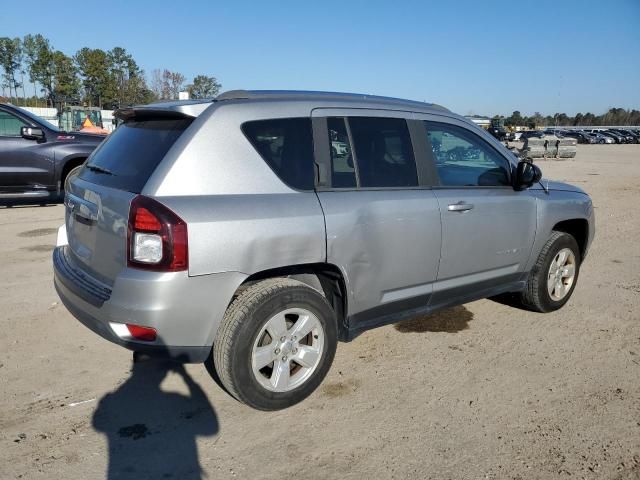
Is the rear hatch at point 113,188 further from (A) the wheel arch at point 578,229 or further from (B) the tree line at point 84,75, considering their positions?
(B) the tree line at point 84,75

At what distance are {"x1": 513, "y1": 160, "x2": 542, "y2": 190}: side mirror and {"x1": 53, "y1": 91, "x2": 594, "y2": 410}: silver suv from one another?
0.65ft

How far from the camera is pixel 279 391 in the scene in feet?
10.4

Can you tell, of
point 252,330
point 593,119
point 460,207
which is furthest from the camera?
point 593,119

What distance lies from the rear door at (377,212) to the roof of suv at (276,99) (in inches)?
4.2

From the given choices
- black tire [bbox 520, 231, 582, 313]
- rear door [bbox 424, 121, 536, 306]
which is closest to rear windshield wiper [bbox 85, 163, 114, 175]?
rear door [bbox 424, 121, 536, 306]

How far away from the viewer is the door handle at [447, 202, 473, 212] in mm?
3799

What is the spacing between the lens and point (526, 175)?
421 centimetres

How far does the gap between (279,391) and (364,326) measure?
0.73 m

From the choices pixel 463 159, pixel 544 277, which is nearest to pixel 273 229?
pixel 463 159

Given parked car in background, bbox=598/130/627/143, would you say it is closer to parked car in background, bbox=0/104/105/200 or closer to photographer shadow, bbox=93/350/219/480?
parked car in background, bbox=0/104/105/200

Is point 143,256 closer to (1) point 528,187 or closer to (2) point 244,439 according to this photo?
(2) point 244,439

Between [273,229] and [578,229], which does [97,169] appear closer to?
[273,229]

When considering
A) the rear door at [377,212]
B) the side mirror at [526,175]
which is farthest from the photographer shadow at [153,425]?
the side mirror at [526,175]

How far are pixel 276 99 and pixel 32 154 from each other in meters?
7.34
